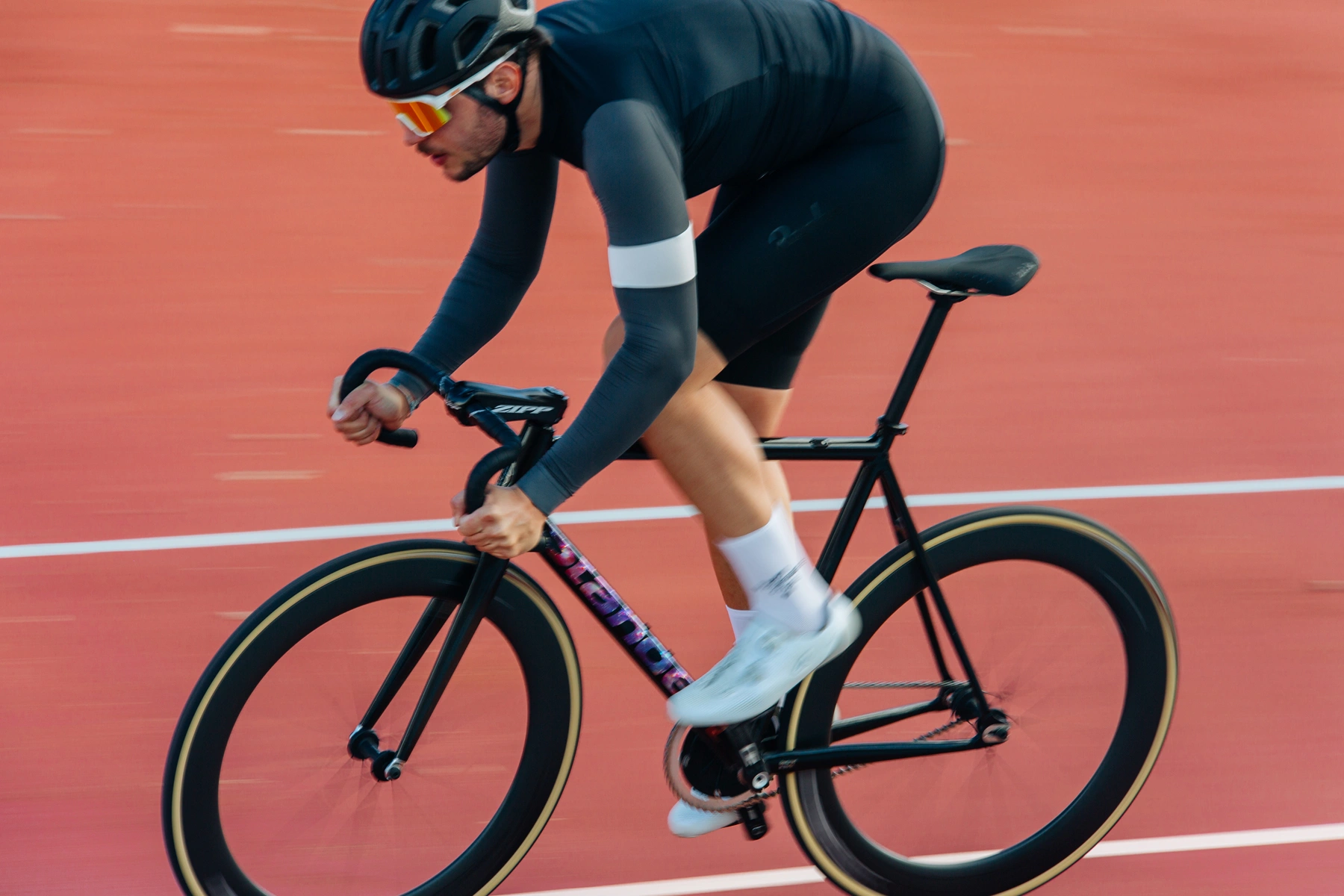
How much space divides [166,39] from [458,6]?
5.80 m

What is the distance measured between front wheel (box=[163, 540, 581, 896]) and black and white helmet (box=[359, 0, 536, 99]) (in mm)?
802

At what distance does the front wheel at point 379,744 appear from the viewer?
7.83 ft

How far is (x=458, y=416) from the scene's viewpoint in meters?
2.33

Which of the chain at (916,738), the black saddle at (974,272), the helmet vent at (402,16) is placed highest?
the helmet vent at (402,16)

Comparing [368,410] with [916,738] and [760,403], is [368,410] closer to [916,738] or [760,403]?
[760,403]

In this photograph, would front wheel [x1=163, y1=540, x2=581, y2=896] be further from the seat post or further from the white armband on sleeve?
the seat post

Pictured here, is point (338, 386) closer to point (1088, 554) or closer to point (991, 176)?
point (1088, 554)

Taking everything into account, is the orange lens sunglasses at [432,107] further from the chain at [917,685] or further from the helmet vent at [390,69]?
the chain at [917,685]

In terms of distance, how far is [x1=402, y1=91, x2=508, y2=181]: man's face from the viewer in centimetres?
220

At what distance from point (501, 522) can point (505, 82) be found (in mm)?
717

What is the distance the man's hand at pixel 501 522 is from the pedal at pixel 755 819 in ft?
2.83

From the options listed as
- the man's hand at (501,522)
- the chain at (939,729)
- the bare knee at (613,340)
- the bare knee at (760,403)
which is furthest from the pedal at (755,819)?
the bare knee at (613,340)

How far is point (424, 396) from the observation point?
248 cm

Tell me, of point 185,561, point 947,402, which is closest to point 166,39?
point 185,561
